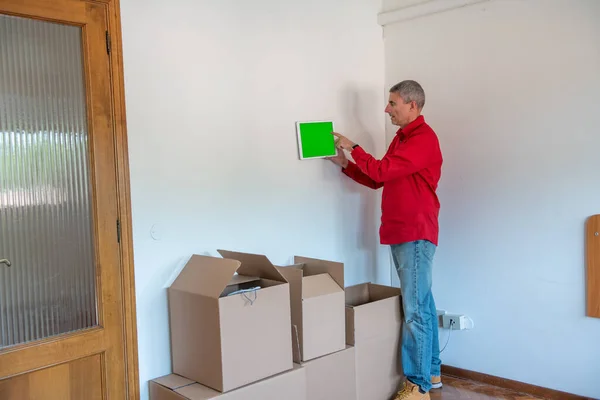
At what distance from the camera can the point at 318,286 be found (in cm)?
262

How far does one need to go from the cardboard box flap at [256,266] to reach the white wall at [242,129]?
0.15 m

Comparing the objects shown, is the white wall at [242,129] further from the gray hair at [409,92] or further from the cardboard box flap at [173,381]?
the gray hair at [409,92]

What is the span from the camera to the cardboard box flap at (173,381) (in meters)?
2.27

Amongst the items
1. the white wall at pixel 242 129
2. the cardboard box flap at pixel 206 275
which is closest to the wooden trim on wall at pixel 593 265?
the white wall at pixel 242 129

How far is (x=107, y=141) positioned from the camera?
87.7 inches

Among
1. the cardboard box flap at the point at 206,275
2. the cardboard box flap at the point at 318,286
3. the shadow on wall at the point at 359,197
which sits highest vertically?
the shadow on wall at the point at 359,197

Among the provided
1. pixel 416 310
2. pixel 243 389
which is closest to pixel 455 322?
pixel 416 310

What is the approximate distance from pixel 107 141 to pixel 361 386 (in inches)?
65.8

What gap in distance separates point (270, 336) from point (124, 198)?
0.84 m

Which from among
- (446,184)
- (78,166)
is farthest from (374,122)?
(78,166)

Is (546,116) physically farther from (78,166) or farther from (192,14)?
(78,166)

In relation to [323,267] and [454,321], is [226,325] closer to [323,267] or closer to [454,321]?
[323,267]

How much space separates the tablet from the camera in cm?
298

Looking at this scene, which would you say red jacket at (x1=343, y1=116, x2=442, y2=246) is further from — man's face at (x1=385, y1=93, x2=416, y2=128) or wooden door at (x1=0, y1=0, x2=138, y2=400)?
wooden door at (x1=0, y1=0, x2=138, y2=400)
